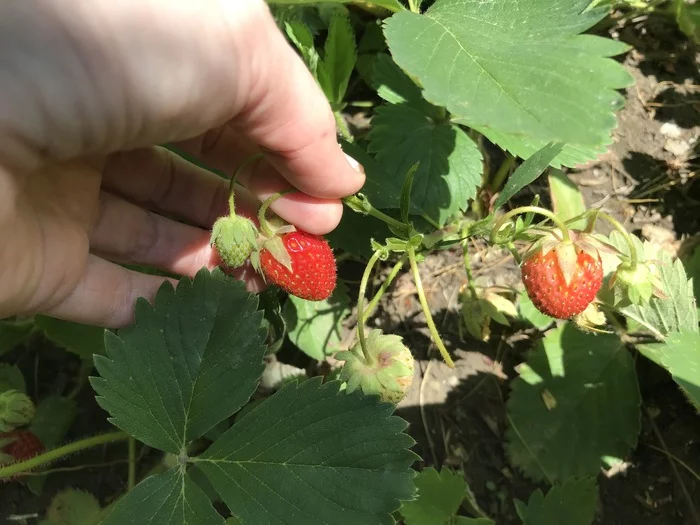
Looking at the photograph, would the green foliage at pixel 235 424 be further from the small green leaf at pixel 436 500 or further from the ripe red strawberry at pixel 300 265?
the small green leaf at pixel 436 500

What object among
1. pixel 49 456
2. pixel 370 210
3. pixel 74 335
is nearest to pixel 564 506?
pixel 370 210

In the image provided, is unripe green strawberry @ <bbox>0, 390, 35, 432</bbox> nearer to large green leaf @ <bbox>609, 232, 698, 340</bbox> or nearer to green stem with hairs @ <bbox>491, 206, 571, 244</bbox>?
green stem with hairs @ <bbox>491, 206, 571, 244</bbox>

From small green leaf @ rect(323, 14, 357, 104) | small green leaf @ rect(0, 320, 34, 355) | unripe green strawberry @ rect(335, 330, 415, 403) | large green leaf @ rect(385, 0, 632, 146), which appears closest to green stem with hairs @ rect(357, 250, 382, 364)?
unripe green strawberry @ rect(335, 330, 415, 403)

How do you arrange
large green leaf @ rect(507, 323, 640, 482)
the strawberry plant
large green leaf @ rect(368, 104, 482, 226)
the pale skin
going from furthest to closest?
large green leaf @ rect(507, 323, 640, 482) → large green leaf @ rect(368, 104, 482, 226) → the strawberry plant → the pale skin

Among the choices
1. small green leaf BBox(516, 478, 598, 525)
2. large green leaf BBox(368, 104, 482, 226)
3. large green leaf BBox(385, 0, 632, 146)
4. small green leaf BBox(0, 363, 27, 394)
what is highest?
large green leaf BBox(385, 0, 632, 146)

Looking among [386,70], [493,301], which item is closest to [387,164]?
[386,70]

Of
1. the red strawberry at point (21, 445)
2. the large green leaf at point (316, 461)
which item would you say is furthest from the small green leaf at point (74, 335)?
the large green leaf at point (316, 461)

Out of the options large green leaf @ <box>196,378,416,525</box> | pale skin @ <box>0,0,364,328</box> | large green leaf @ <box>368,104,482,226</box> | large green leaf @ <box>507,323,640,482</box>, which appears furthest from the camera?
large green leaf @ <box>507,323,640,482</box>
